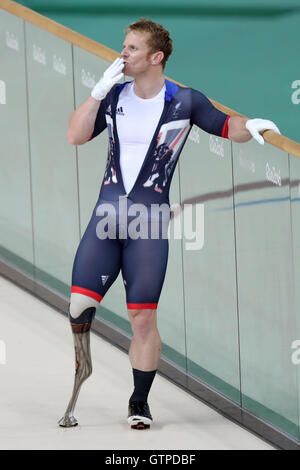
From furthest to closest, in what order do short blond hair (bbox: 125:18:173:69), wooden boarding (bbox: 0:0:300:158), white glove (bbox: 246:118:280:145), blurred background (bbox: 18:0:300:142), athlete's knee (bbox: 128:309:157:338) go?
blurred background (bbox: 18:0:300:142)
wooden boarding (bbox: 0:0:300:158)
athlete's knee (bbox: 128:309:157:338)
short blond hair (bbox: 125:18:173:69)
white glove (bbox: 246:118:280:145)

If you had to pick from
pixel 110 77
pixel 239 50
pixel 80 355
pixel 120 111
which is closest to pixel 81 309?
pixel 80 355

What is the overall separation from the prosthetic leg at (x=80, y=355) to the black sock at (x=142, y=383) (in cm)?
21

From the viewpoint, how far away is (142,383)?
188 inches

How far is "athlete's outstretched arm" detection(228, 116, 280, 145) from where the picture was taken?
4.45m

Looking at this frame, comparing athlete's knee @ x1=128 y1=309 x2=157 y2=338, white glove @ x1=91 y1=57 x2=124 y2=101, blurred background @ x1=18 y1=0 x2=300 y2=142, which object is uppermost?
blurred background @ x1=18 y1=0 x2=300 y2=142

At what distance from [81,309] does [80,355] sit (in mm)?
218

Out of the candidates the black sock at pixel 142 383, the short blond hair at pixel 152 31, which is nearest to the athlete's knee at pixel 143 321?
the black sock at pixel 142 383

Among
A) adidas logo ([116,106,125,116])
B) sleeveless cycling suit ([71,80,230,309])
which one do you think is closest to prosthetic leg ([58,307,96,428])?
sleeveless cycling suit ([71,80,230,309])

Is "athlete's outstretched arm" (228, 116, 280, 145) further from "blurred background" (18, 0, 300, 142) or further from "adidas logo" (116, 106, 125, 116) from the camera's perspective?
"blurred background" (18, 0, 300, 142)

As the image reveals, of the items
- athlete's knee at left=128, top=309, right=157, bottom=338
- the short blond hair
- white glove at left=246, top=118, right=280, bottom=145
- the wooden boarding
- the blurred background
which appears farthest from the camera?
the blurred background

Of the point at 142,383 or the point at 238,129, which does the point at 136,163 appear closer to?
the point at 238,129

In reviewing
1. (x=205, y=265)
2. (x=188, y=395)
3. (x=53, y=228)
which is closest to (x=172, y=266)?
(x=205, y=265)

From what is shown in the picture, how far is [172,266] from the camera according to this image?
5797 millimetres

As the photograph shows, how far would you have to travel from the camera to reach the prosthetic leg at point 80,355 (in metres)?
4.70
